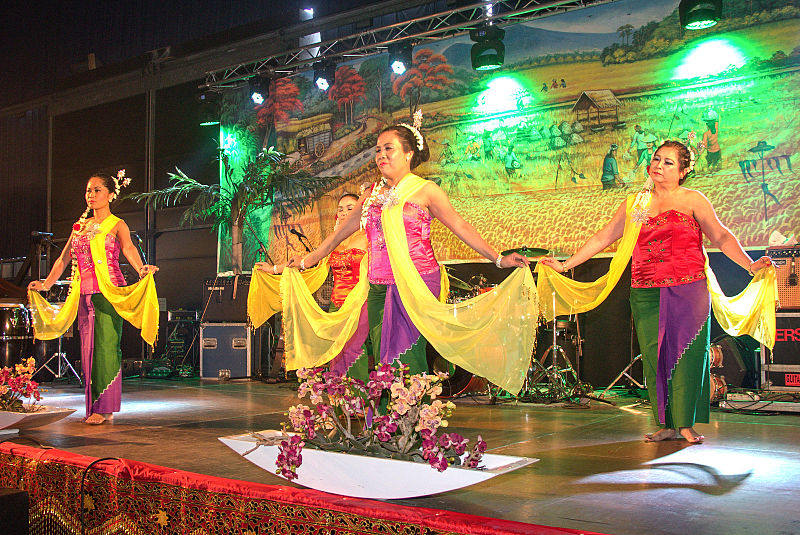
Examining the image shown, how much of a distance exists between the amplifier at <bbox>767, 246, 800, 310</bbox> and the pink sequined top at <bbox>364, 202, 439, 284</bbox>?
4163mm

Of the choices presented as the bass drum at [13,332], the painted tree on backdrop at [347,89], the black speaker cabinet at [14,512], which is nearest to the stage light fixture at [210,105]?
the painted tree on backdrop at [347,89]

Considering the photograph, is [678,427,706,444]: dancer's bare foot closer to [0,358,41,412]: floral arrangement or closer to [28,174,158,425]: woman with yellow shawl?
[28,174,158,425]: woman with yellow shawl

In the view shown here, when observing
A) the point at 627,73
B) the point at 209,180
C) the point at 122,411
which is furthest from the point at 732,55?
the point at 209,180

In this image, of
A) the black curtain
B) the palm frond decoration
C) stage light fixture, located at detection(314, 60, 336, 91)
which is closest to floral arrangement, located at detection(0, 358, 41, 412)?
the palm frond decoration

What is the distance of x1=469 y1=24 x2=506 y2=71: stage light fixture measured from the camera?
862cm

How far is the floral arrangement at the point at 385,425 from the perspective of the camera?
2.75 metres

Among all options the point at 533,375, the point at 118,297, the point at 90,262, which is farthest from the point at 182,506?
the point at 533,375

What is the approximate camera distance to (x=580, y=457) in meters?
4.12

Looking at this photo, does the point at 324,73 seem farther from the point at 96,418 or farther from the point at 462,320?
the point at 462,320

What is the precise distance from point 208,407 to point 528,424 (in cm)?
289

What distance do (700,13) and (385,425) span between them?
618 centimetres

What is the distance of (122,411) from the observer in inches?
250

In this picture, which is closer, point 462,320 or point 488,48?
point 462,320

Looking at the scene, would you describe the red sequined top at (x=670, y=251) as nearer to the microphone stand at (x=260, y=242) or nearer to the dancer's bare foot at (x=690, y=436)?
the dancer's bare foot at (x=690, y=436)
